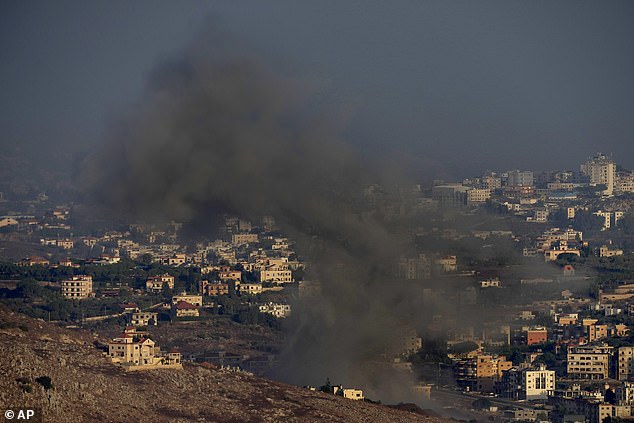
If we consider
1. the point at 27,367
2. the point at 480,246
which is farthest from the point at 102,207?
the point at 27,367

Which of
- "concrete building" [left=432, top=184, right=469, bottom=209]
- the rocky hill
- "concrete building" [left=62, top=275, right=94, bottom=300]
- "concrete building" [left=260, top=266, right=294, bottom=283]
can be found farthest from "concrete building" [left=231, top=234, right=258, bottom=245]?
the rocky hill

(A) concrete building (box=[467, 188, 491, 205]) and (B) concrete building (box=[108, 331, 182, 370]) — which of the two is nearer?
(B) concrete building (box=[108, 331, 182, 370])

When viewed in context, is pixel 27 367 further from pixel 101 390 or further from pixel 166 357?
pixel 166 357

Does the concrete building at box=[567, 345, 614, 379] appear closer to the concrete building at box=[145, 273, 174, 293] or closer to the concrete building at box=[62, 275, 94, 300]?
the concrete building at box=[62, 275, 94, 300]

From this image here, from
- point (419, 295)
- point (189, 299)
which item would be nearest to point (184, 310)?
point (189, 299)

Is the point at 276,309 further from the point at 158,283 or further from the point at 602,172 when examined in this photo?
the point at 602,172

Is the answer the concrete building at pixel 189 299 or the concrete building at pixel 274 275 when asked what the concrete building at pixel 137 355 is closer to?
the concrete building at pixel 189 299
